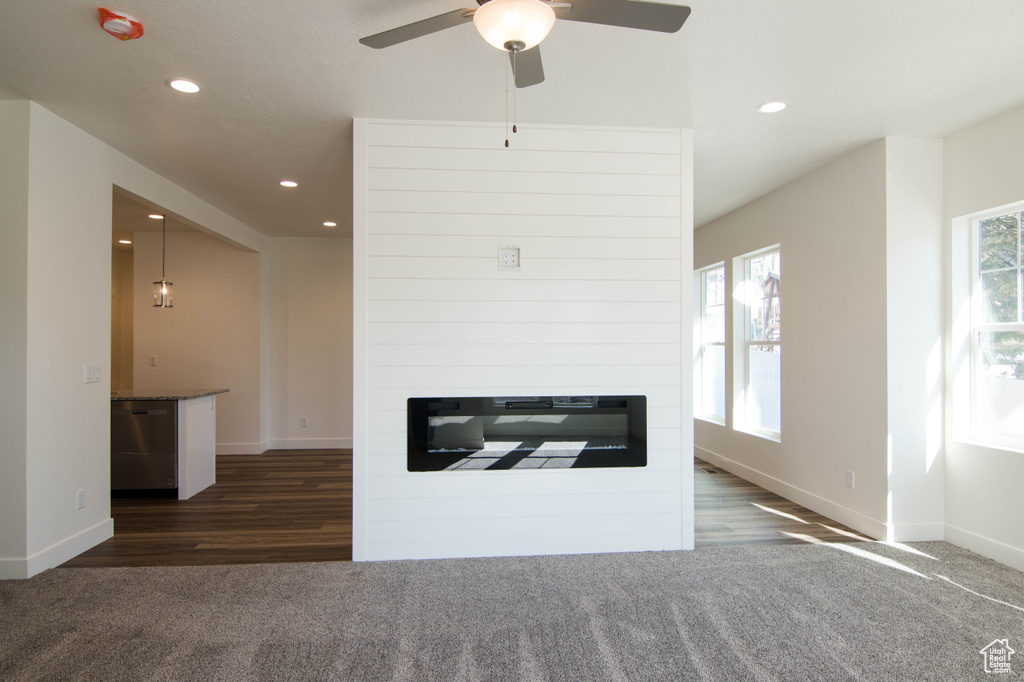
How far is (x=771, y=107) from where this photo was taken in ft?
10.5

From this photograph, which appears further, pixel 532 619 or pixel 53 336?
pixel 53 336

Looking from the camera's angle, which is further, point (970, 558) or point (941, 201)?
point (941, 201)

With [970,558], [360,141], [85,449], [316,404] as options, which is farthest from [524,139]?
[316,404]

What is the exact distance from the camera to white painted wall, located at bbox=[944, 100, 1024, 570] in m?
3.22

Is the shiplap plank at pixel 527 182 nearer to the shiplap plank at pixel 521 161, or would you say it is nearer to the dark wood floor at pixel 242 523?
the shiplap plank at pixel 521 161

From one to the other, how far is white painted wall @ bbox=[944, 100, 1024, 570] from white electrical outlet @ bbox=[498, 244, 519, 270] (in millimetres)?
2738

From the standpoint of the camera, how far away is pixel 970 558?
132 inches

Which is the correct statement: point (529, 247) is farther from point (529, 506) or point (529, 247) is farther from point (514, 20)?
point (514, 20)

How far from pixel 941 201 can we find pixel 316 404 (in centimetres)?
636

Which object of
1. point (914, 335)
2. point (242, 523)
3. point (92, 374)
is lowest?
point (242, 523)

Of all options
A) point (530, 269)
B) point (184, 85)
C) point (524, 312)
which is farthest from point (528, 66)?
point (184, 85)

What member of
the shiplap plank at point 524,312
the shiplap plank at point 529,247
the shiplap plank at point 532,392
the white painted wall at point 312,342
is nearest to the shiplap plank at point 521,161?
the shiplap plank at point 529,247

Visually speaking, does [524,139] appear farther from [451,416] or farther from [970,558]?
[970,558]

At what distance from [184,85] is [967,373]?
15.5ft
